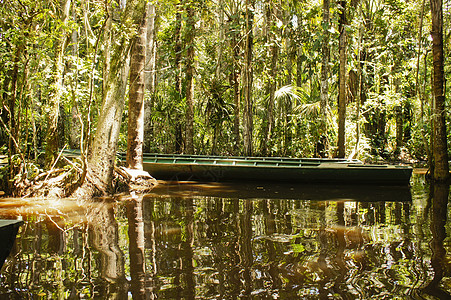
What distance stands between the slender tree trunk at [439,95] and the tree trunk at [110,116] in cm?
662

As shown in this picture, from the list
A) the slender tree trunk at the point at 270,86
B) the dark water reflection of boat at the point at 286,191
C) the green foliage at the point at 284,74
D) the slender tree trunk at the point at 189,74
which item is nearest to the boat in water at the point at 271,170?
the dark water reflection of boat at the point at 286,191

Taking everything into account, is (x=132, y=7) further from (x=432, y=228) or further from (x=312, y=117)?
(x=312, y=117)

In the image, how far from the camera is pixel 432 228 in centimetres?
493

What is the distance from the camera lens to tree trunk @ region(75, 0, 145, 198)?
7.58m

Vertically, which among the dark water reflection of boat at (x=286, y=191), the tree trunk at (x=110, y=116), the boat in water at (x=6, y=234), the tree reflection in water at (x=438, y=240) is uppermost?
the tree trunk at (x=110, y=116)

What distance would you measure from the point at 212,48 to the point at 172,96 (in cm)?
232

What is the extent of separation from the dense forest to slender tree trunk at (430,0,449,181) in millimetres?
30

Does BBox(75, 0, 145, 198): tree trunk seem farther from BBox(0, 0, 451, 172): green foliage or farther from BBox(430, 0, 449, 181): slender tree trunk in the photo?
BBox(430, 0, 449, 181): slender tree trunk

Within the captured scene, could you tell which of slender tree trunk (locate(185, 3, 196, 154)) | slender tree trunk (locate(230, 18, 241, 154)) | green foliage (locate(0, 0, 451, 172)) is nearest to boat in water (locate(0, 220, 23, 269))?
green foliage (locate(0, 0, 451, 172))

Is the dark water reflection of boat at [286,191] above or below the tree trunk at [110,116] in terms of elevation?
below

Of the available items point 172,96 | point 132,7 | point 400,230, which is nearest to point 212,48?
point 172,96

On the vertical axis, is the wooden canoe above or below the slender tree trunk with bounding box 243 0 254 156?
below

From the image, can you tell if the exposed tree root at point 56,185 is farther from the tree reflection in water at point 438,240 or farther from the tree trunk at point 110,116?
the tree reflection in water at point 438,240

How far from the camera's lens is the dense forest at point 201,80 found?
7.34 meters
